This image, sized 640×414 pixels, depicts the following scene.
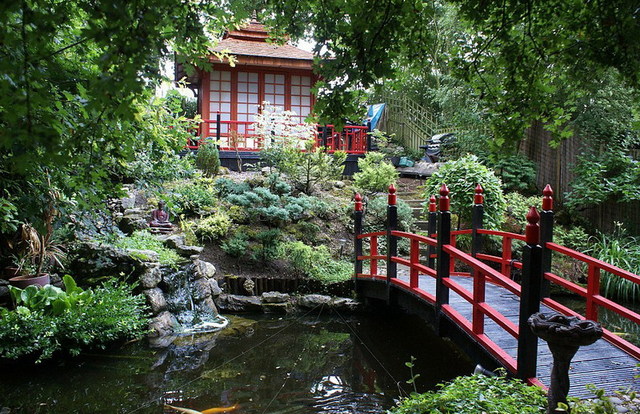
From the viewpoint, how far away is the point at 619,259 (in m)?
9.05

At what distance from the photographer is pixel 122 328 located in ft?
19.5

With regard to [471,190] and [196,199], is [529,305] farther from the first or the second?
[196,199]

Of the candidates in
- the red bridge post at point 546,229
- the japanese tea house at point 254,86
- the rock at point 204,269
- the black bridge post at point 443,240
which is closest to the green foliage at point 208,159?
the japanese tea house at point 254,86

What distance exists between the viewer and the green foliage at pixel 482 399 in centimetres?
315

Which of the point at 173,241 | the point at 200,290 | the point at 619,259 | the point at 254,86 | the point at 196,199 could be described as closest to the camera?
the point at 200,290

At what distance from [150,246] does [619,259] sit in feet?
27.1

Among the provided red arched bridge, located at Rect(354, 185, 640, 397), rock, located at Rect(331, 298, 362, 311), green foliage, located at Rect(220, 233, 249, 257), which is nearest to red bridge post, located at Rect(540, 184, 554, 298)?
red arched bridge, located at Rect(354, 185, 640, 397)

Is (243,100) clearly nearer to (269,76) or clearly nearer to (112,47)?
(269,76)

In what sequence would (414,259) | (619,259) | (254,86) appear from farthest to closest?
(254,86) → (619,259) → (414,259)

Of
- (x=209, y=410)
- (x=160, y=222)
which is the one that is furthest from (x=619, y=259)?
(x=160, y=222)

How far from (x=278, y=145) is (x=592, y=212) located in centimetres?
722

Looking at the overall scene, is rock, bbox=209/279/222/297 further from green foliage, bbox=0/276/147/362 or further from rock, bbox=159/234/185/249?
green foliage, bbox=0/276/147/362

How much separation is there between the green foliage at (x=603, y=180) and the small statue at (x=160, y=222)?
8.46m

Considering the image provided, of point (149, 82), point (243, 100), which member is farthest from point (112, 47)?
point (243, 100)
